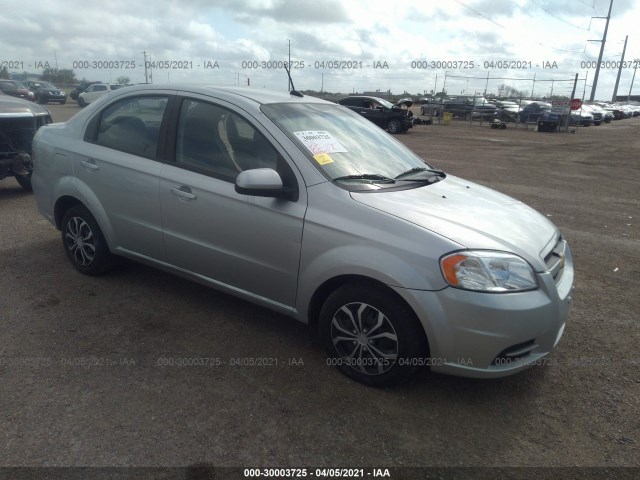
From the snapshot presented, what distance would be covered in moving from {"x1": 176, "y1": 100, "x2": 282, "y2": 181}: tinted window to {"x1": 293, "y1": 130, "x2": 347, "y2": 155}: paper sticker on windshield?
23 centimetres

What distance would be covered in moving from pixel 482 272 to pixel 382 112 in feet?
68.7

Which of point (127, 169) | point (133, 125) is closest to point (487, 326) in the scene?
point (127, 169)

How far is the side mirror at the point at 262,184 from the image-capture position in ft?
9.57

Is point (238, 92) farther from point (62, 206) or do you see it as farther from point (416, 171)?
point (62, 206)

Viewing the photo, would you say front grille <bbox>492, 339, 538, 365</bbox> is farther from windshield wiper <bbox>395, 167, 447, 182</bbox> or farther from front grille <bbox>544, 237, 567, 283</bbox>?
windshield wiper <bbox>395, 167, 447, 182</bbox>

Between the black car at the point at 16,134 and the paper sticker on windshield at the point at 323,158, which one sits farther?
the black car at the point at 16,134

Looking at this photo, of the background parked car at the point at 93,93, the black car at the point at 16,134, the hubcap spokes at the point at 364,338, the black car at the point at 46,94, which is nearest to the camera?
the hubcap spokes at the point at 364,338

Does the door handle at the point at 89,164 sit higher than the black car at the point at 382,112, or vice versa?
the black car at the point at 382,112

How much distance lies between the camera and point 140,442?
7.96 ft

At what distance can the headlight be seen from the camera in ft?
8.40

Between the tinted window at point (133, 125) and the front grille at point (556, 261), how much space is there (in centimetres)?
285

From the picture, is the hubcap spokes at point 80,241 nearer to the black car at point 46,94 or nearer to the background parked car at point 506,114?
the background parked car at point 506,114

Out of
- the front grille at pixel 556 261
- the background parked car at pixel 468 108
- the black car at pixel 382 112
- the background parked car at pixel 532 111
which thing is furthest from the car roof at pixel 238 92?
the background parked car at pixel 468 108

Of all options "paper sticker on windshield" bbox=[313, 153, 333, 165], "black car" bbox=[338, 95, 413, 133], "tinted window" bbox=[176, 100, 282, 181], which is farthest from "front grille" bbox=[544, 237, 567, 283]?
"black car" bbox=[338, 95, 413, 133]
